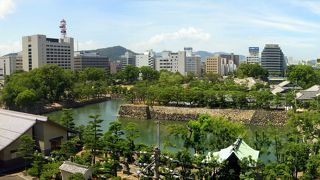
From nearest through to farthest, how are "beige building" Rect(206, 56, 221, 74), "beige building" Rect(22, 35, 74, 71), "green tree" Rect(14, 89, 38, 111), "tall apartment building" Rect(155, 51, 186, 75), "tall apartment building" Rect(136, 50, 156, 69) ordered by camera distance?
1. "green tree" Rect(14, 89, 38, 111)
2. "beige building" Rect(22, 35, 74, 71)
3. "tall apartment building" Rect(155, 51, 186, 75)
4. "beige building" Rect(206, 56, 221, 74)
5. "tall apartment building" Rect(136, 50, 156, 69)

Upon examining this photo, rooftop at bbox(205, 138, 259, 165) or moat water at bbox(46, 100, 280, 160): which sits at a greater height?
rooftop at bbox(205, 138, 259, 165)

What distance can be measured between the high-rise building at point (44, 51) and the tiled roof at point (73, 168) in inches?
3086

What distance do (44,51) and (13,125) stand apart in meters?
75.6

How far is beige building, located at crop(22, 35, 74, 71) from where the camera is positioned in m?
90.9

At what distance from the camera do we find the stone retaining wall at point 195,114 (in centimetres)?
3841

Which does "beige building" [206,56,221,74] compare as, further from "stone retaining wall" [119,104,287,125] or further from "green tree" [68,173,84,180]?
"green tree" [68,173,84,180]

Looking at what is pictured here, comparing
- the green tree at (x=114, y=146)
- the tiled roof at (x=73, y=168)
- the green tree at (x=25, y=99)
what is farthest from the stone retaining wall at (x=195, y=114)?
the tiled roof at (x=73, y=168)

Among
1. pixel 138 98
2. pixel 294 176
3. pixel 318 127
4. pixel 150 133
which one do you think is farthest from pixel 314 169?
pixel 138 98

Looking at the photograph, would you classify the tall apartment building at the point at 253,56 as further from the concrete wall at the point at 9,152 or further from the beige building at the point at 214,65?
the concrete wall at the point at 9,152

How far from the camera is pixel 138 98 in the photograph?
4875 cm

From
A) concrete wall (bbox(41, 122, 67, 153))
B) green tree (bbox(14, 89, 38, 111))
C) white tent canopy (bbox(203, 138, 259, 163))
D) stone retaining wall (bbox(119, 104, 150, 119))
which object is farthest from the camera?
green tree (bbox(14, 89, 38, 111))

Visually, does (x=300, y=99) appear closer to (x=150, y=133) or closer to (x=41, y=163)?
(x=150, y=133)


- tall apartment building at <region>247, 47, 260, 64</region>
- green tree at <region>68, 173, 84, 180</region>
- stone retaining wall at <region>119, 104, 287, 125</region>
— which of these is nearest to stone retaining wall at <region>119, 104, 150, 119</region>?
stone retaining wall at <region>119, 104, 287, 125</region>

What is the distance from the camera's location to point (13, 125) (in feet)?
64.2
